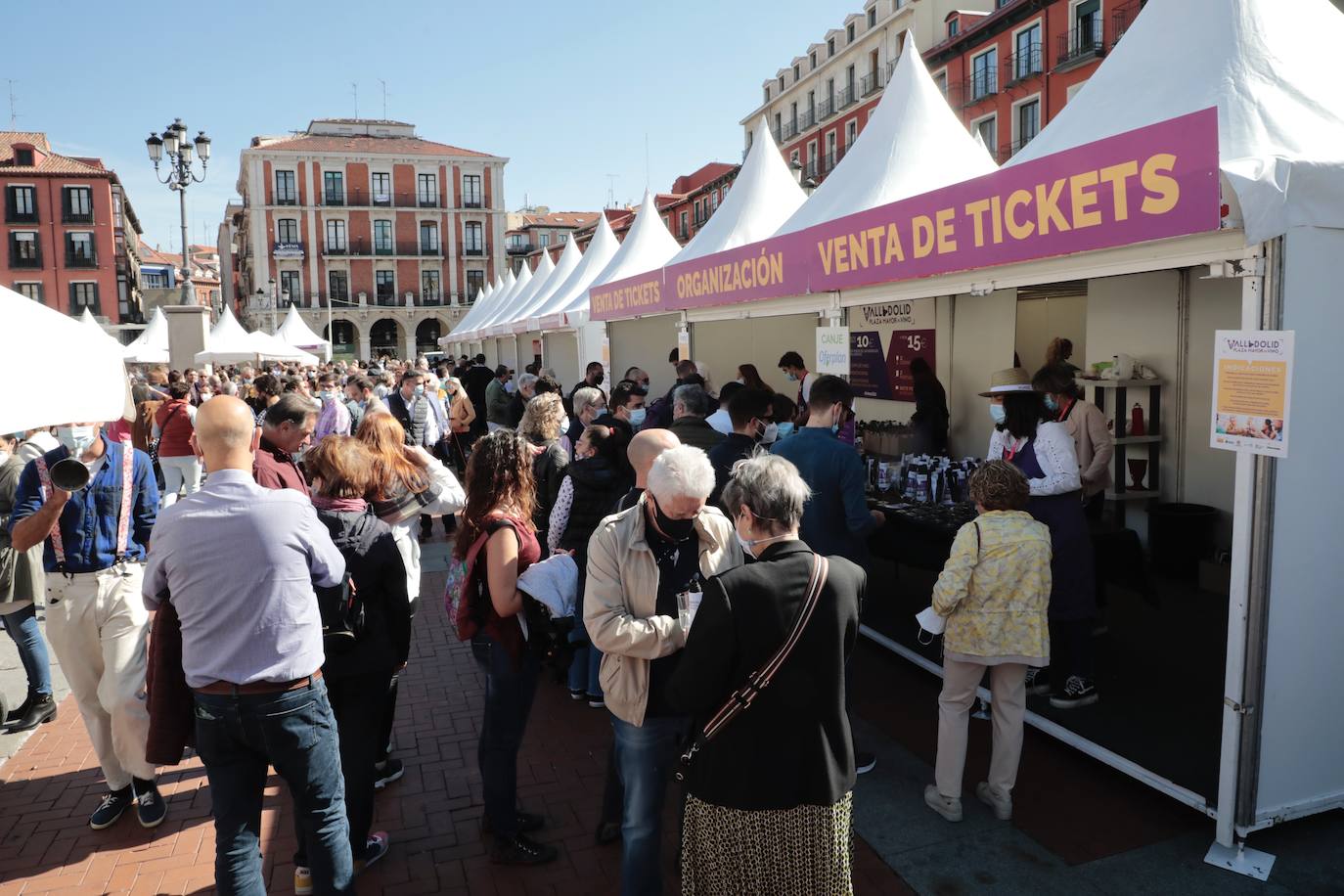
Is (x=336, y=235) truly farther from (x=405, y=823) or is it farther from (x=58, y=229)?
(x=405, y=823)

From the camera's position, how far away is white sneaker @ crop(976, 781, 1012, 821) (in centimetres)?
342

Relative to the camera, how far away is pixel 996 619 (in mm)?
3295

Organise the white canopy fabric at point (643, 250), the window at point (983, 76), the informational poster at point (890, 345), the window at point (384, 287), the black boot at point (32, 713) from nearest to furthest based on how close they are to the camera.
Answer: the black boot at point (32, 713) < the informational poster at point (890, 345) < the white canopy fabric at point (643, 250) < the window at point (983, 76) < the window at point (384, 287)

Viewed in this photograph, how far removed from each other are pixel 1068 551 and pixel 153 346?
69.8ft

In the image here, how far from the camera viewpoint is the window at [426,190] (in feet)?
193

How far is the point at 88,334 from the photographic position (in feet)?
7.80

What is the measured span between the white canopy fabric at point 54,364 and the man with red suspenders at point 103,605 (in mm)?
1282

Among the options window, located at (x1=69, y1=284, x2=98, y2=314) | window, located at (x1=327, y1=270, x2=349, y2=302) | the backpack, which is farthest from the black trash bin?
window, located at (x1=327, y1=270, x2=349, y2=302)

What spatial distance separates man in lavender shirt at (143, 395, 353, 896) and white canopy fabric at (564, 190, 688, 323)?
9386 mm

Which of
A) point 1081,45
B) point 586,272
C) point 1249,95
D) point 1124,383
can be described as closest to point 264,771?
point 1249,95

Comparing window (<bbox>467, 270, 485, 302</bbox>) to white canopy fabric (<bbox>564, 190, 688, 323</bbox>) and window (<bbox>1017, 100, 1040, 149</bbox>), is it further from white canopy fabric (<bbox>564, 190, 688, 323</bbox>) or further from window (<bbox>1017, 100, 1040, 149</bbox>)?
white canopy fabric (<bbox>564, 190, 688, 323</bbox>)

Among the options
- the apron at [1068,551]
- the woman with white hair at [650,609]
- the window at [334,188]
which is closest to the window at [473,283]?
the window at [334,188]

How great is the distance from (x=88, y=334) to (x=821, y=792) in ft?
7.62

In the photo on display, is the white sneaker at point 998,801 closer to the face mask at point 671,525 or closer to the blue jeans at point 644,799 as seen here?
the blue jeans at point 644,799
